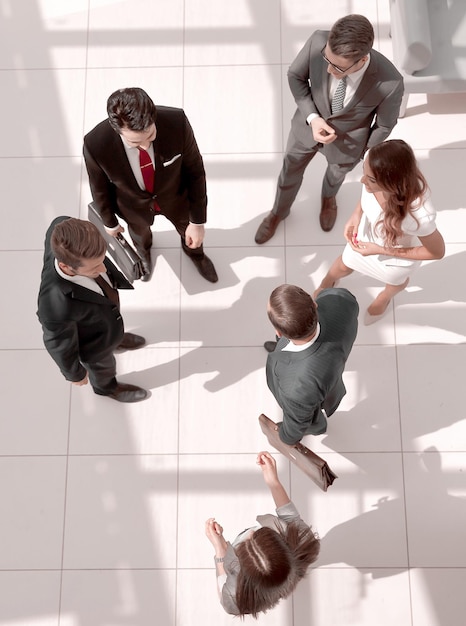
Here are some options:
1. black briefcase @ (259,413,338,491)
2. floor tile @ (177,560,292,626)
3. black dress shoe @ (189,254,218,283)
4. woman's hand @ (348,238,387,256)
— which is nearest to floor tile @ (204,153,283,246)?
black dress shoe @ (189,254,218,283)

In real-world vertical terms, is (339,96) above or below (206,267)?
above

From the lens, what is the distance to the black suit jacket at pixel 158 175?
2896mm

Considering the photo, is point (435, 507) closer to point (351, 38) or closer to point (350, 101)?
point (350, 101)

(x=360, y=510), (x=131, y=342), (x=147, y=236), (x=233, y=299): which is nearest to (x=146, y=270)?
(x=147, y=236)

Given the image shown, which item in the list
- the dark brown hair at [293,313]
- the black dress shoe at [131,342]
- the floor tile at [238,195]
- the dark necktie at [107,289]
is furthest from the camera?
the floor tile at [238,195]

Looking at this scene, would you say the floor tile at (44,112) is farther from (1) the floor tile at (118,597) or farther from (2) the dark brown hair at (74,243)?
(1) the floor tile at (118,597)

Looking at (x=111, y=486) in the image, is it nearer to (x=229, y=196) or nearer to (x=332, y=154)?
(x=229, y=196)

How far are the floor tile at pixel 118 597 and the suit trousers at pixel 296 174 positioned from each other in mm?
2328

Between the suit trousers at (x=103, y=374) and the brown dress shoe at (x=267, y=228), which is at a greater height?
the brown dress shoe at (x=267, y=228)

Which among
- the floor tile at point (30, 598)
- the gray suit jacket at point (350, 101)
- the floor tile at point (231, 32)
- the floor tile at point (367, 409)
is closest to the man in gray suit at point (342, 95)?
the gray suit jacket at point (350, 101)

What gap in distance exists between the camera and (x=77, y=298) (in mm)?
2830

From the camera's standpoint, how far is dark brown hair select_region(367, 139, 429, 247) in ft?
8.84

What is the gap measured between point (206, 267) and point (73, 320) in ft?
4.65

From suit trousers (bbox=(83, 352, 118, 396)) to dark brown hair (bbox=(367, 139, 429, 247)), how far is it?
65.5 inches
